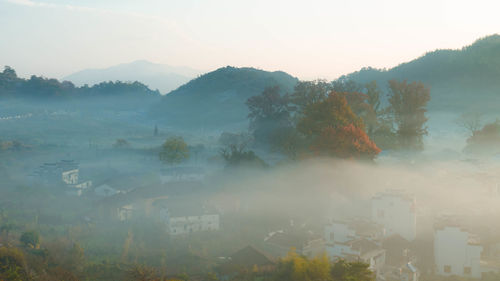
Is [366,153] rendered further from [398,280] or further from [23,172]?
[23,172]

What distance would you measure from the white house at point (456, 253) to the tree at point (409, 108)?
15755 millimetres

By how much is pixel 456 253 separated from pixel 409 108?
1687cm

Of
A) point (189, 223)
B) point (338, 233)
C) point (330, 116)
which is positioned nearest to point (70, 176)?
point (189, 223)

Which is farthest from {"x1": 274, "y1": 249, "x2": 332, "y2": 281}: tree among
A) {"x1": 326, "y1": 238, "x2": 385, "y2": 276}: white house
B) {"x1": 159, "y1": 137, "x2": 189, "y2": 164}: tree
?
{"x1": 159, "y1": 137, "x2": 189, "y2": 164}: tree

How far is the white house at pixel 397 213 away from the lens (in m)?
23.3

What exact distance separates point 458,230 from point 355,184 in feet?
29.3

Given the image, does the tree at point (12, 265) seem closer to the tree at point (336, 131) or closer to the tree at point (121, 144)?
the tree at point (336, 131)

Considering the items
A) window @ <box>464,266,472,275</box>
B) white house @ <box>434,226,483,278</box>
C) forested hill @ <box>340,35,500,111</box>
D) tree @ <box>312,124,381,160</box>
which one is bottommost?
window @ <box>464,266,472,275</box>

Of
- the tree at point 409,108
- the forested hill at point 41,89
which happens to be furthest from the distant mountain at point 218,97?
the tree at point 409,108

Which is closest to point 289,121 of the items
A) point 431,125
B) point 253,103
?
point 253,103

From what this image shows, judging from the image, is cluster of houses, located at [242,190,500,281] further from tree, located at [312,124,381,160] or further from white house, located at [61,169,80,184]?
white house, located at [61,169,80,184]

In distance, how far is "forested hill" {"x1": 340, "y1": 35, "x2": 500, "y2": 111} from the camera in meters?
61.9

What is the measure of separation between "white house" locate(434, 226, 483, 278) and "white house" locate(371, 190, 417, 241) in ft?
6.16

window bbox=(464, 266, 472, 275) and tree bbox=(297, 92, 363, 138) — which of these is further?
tree bbox=(297, 92, 363, 138)
